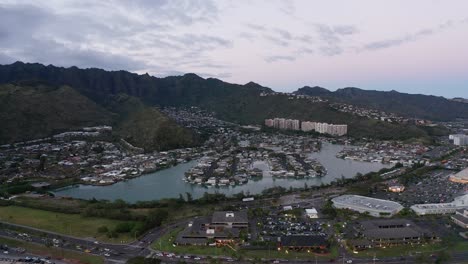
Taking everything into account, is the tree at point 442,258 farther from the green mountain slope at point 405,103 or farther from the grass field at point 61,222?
the green mountain slope at point 405,103

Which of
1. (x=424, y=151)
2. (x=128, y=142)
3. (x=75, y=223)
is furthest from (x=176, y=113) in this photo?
(x=75, y=223)

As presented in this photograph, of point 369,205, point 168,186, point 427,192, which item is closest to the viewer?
point 369,205

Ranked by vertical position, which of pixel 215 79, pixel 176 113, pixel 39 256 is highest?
pixel 215 79

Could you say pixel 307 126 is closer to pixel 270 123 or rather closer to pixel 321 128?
pixel 321 128

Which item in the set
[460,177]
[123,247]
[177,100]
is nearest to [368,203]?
[460,177]

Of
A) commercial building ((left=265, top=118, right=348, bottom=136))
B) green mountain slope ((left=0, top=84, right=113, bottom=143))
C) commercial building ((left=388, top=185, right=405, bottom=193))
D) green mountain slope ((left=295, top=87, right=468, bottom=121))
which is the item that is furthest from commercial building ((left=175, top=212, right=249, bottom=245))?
green mountain slope ((left=295, top=87, right=468, bottom=121))

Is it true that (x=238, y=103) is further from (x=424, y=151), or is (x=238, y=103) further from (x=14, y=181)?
(x=14, y=181)

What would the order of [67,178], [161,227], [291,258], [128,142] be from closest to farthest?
[291,258] < [161,227] < [67,178] < [128,142]
